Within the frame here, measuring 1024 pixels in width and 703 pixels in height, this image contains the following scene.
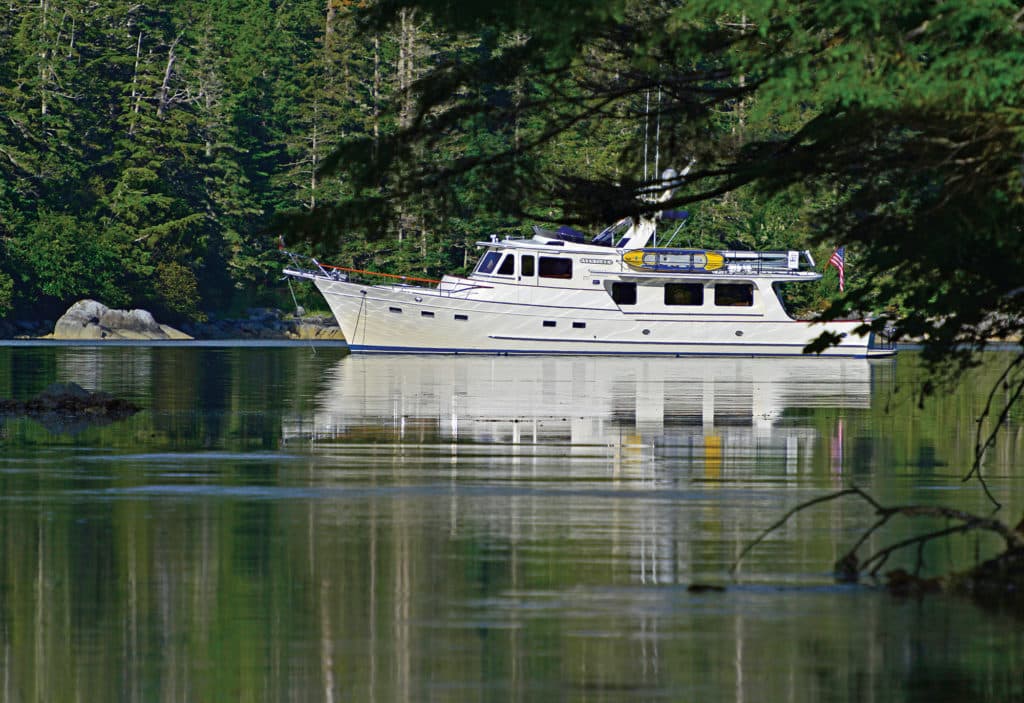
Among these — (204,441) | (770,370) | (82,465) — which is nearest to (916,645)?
(82,465)

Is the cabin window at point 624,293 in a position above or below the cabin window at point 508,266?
below

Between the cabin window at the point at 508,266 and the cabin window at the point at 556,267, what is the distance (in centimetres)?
94

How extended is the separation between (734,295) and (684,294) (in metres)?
1.79

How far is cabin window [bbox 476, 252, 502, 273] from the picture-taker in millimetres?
68119

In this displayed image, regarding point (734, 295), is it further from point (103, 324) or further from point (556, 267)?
point (103, 324)

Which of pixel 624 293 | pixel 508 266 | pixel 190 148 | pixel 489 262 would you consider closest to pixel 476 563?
pixel 508 266

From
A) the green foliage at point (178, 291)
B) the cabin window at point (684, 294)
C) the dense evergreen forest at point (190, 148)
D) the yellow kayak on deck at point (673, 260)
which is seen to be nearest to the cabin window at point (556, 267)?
the yellow kayak on deck at point (673, 260)

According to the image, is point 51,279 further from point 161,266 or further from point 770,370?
point 770,370

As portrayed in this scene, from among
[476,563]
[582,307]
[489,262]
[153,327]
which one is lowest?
[476,563]

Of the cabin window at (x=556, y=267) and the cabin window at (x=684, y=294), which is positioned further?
the cabin window at (x=684, y=294)

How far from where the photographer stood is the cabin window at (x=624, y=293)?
69000mm

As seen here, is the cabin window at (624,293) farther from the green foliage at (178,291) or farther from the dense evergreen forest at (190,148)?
the green foliage at (178,291)

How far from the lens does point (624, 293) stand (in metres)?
69.2

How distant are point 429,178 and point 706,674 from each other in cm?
712
